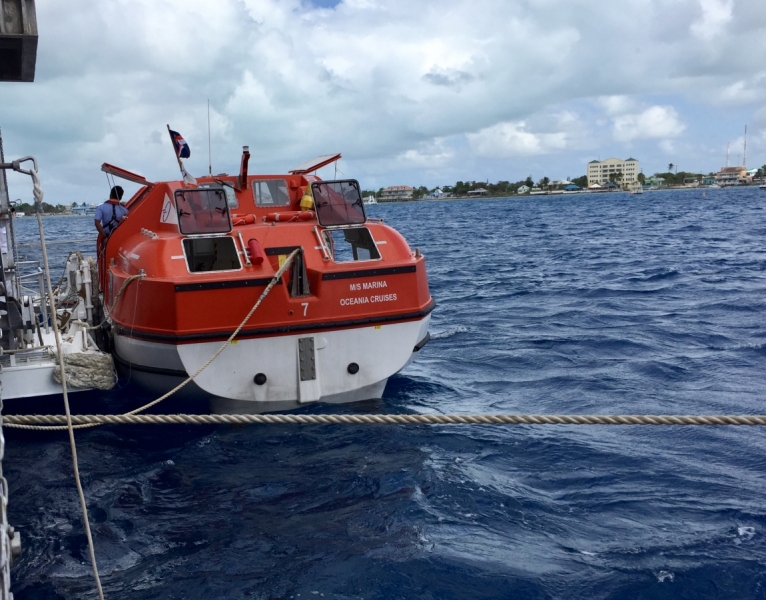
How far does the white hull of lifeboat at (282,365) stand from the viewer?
7.08 meters

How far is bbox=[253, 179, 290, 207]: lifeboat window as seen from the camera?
9180 millimetres

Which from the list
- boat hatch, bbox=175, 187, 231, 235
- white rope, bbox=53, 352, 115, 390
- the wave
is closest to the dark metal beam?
boat hatch, bbox=175, 187, 231, 235

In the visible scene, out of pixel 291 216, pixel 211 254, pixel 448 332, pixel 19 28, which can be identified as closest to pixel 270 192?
pixel 291 216

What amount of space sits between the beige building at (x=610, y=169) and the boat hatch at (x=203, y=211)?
625 feet

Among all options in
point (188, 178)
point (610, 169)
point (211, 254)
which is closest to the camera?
point (211, 254)

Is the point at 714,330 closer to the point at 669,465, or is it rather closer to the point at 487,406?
the point at 487,406

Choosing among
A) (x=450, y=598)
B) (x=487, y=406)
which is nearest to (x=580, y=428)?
(x=487, y=406)

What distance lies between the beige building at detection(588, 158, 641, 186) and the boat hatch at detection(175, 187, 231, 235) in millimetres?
190624

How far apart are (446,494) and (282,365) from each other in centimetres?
217

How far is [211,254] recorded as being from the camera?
311 inches

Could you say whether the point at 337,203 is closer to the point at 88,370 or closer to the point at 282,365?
the point at 282,365

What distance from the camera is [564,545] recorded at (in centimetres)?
490

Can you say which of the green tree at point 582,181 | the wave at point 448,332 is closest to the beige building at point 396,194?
the green tree at point 582,181

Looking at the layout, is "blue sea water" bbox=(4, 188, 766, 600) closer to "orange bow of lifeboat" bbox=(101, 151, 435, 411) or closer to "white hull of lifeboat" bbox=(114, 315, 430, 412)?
"white hull of lifeboat" bbox=(114, 315, 430, 412)
